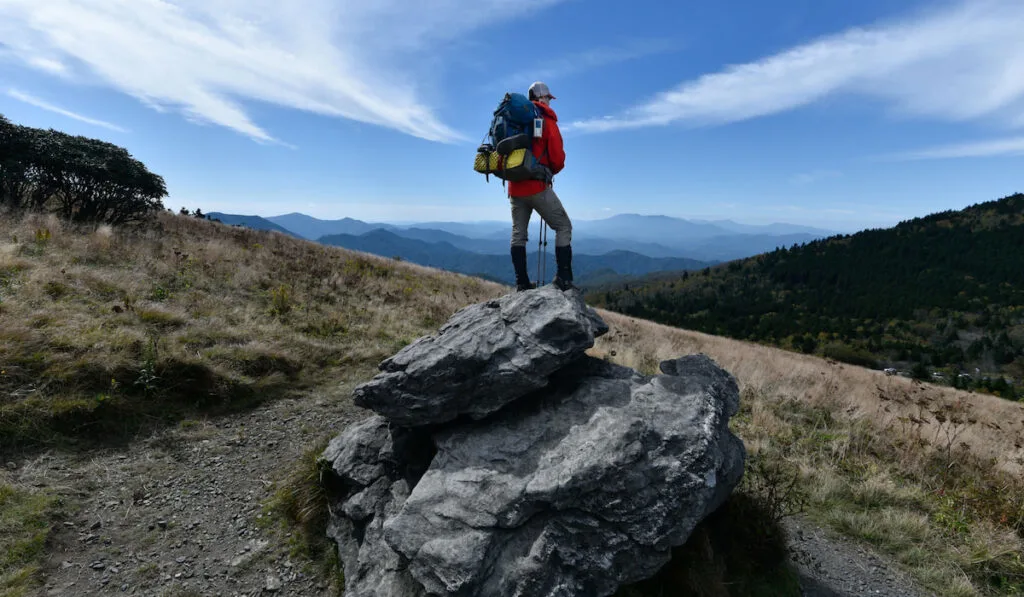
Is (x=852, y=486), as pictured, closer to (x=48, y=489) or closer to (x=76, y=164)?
(x=48, y=489)

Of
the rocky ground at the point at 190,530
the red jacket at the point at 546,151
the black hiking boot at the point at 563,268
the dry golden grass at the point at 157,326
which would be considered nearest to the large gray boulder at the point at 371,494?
the rocky ground at the point at 190,530

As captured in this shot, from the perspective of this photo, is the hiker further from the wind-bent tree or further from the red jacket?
the wind-bent tree

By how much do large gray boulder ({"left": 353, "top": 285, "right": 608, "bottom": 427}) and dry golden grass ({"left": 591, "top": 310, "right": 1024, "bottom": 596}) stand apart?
17.0ft

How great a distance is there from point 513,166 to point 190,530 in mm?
6325

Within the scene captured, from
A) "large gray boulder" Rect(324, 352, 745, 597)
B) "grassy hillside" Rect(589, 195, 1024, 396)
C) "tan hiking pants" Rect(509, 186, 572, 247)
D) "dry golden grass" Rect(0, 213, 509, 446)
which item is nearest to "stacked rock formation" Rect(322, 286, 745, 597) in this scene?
"large gray boulder" Rect(324, 352, 745, 597)

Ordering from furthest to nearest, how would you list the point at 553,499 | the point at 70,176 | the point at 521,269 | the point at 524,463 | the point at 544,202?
1. the point at 70,176
2. the point at 521,269
3. the point at 544,202
4. the point at 524,463
5. the point at 553,499

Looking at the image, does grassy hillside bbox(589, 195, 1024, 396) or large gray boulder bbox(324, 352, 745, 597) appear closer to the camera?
large gray boulder bbox(324, 352, 745, 597)

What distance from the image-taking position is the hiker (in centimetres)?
657

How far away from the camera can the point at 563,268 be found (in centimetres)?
720

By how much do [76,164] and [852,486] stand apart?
23037mm

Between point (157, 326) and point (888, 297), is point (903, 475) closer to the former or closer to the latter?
point (157, 326)

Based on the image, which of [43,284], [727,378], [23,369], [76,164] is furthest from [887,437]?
[76,164]

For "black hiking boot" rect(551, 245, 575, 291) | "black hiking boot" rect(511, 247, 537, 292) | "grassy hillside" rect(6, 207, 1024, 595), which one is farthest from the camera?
"black hiking boot" rect(511, 247, 537, 292)

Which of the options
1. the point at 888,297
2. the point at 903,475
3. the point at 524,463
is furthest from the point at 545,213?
the point at 888,297
